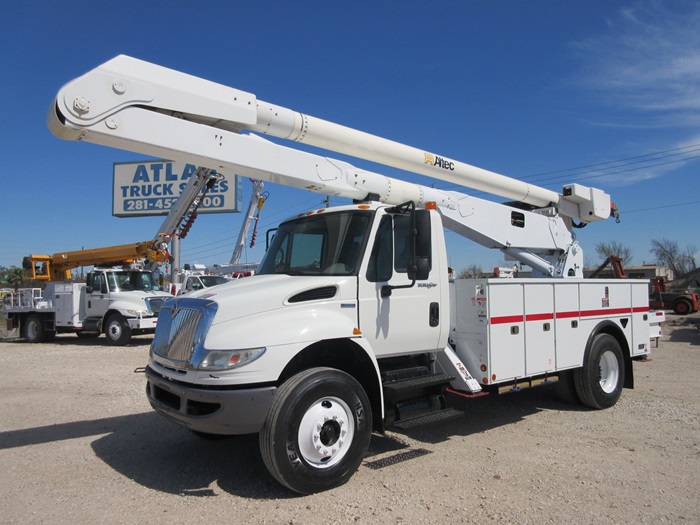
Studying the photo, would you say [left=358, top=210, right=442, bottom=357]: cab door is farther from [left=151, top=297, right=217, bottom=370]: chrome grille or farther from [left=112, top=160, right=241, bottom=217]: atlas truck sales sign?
[left=112, top=160, right=241, bottom=217]: atlas truck sales sign

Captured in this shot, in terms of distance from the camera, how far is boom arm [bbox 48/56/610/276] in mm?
4309

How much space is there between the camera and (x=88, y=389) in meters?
9.13

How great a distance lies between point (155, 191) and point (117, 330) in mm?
20532

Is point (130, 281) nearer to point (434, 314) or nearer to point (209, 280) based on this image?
point (209, 280)

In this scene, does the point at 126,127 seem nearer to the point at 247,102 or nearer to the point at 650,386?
the point at 247,102

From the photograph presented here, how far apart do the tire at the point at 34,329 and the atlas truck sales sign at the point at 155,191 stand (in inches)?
617

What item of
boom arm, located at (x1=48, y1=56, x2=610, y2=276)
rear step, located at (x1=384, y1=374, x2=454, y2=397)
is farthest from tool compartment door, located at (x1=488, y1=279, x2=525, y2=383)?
boom arm, located at (x1=48, y1=56, x2=610, y2=276)

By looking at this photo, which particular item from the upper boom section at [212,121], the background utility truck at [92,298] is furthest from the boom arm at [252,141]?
the background utility truck at [92,298]

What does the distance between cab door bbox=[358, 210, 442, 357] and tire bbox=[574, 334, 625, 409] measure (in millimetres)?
2770

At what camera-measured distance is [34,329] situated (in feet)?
63.1

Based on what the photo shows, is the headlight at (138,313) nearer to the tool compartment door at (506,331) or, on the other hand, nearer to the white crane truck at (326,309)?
the white crane truck at (326,309)

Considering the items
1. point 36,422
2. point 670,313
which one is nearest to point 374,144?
point 36,422

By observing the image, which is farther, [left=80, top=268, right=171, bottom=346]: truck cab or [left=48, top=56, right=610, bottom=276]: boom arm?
[left=80, top=268, right=171, bottom=346]: truck cab

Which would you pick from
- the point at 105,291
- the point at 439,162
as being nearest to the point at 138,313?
the point at 105,291
